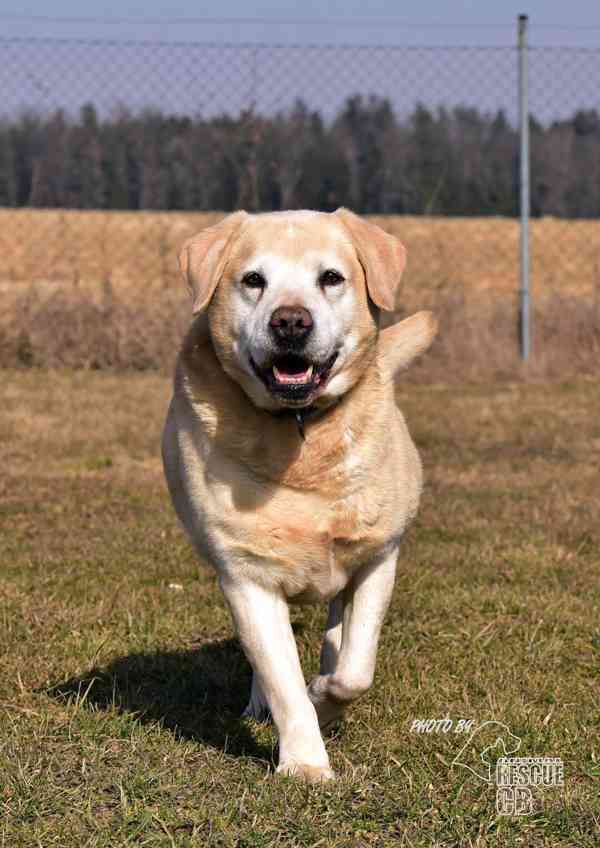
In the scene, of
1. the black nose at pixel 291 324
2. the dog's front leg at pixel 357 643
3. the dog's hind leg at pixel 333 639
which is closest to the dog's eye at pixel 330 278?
the black nose at pixel 291 324

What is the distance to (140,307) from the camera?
35.2ft

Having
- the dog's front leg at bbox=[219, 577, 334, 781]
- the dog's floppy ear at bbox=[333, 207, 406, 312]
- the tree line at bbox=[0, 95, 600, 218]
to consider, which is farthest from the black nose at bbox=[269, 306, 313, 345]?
the tree line at bbox=[0, 95, 600, 218]

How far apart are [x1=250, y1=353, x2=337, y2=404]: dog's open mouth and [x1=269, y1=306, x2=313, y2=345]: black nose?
5 centimetres

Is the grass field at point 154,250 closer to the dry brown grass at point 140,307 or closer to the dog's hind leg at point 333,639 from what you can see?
the dry brown grass at point 140,307

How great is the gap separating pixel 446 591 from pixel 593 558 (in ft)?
2.78

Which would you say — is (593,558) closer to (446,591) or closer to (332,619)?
(446,591)

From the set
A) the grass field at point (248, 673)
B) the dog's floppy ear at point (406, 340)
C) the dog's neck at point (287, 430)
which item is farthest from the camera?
the dog's floppy ear at point (406, 340)

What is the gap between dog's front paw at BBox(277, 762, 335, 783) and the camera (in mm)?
3074

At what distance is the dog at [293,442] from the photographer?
325 cm

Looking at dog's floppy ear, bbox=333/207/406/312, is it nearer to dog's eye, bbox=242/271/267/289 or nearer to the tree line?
dog's eye, bbox=242/271/267/289

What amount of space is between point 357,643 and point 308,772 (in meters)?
0.41

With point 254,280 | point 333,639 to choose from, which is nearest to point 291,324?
point 254,280

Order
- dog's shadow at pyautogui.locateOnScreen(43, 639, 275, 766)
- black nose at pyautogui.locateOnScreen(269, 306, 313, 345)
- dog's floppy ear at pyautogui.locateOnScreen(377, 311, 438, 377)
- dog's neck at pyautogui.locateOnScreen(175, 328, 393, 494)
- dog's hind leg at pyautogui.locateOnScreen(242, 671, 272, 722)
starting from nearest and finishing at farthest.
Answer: black nose at pyautogui.locateOnScreen(269, 306, 313, 345), dog's neck at pyautogui.locateOnScreen(175, 328, 393, 494), dog's shadow at pyautogui.locateOnScreen(43, 639, 275, 766), dog's hind leg at pyautogui.locateOnScreen(242, 671, 272, 722), dog's floppy ear at pyautogui.locateOnScreen(377, 311, 438, 377)

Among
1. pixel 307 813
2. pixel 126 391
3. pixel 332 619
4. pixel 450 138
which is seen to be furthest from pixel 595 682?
pixel 450 138
